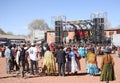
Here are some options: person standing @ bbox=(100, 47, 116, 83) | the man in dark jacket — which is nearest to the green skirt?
person standing @ bbox=(100, 47, 116, 83)

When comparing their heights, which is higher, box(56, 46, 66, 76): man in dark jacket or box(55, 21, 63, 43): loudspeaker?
box(55, 21, 63, 43): loudspeaker

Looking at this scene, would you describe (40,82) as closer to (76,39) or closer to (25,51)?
(25,51)

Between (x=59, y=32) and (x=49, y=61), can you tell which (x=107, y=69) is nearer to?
(x=49, y=61)

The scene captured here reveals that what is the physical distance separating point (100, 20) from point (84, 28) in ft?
22.9

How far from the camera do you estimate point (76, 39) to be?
169ft

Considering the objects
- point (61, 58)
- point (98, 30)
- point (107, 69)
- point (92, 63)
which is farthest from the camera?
point (98, 30)

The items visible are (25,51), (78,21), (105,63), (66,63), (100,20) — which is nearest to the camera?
(105,63)

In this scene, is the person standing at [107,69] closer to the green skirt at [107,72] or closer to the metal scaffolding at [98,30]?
the green skirt at [107,72]

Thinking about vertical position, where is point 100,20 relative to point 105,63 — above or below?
above

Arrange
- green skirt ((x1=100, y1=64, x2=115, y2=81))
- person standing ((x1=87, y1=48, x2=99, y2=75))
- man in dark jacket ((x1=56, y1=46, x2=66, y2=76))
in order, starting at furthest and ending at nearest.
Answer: man in dark jacket ((x1=56, y1=46, x2=66, y2=76)) < person standing ((x1=87, y1=48, x2=99, y2=75)) < green skirt ((x1=100, y1=64, x2=115, y2=81))

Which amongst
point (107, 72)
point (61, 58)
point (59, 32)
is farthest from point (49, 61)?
point (59, 32)

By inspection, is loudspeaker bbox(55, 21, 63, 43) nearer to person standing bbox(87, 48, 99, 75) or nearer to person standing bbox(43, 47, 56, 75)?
person standing bbox(43, 47, 56, 75)

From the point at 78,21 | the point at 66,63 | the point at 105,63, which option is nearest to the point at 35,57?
the point at 66,63

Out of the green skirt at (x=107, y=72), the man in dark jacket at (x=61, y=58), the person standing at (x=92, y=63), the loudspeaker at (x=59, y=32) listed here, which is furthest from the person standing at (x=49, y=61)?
the loudspeaker at (x=59, y=32)
